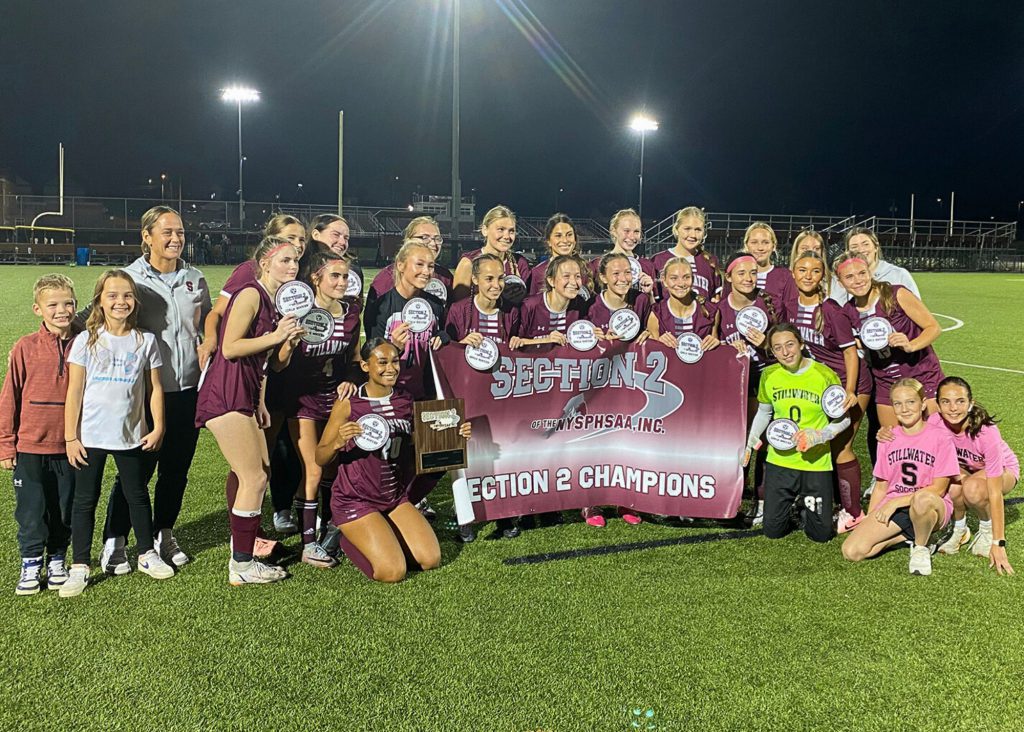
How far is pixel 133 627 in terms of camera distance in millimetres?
3396

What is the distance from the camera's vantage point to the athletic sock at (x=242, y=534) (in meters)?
3.91

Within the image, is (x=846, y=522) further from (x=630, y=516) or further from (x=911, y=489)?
(x=630, y=516)

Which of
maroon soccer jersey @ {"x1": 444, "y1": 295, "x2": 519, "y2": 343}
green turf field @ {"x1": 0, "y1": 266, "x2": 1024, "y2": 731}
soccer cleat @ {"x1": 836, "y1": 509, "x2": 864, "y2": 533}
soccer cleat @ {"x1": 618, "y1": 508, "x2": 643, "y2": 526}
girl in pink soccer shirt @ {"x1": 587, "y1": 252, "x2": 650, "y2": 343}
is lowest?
green turf field @ {"x1": 0, "y1": 266, "x2": 1024, "y2": 731}

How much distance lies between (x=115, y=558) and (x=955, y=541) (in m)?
4.62

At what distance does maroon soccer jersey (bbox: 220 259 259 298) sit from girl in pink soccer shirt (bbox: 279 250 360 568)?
0.32m

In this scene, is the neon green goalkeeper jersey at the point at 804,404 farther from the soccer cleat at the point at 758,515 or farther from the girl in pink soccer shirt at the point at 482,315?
the girl in pink soccer shirt at the point at 482,315

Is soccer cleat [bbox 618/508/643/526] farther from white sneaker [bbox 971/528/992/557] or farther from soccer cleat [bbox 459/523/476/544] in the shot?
white sneaker [bbox 971/528/992/557]

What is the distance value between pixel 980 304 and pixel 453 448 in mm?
22422

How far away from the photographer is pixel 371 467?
4.25 meters

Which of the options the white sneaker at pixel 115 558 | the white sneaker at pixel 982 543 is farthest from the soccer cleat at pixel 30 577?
the white sneaker at pixel 982 543

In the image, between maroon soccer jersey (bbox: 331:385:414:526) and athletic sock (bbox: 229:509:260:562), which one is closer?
athletic sock (bbox: 229:509:260:562)

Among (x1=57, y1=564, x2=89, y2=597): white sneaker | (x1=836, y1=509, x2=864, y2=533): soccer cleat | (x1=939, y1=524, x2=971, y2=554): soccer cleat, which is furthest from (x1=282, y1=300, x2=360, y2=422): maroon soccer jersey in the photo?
(x1=939, y1=524, x2=971, y2=554): soccer cleat

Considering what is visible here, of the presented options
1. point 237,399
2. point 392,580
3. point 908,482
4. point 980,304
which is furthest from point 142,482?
point 980,304

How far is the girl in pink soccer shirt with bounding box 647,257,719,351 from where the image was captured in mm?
4957
